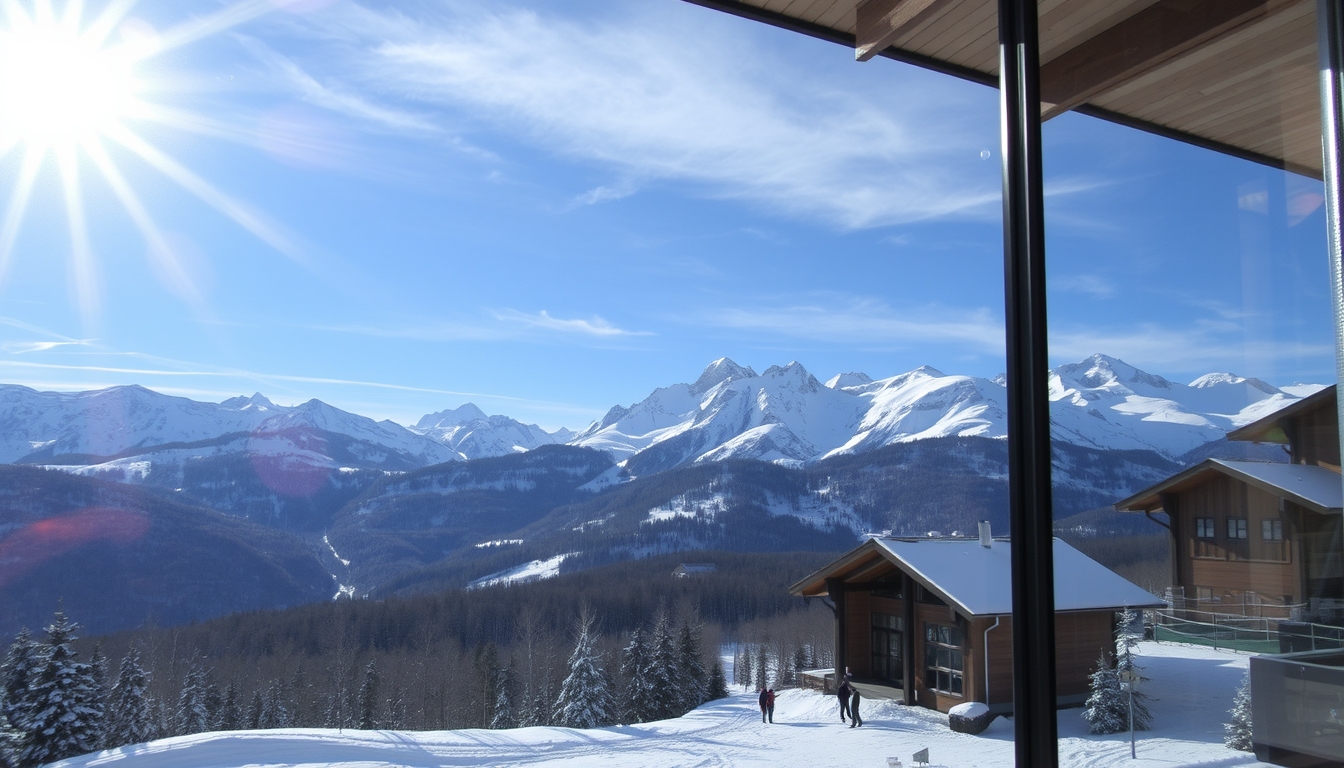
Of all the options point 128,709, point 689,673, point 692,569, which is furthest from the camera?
point 692,569

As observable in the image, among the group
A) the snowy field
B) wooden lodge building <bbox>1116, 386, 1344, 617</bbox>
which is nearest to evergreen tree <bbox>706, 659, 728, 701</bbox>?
the snowy field

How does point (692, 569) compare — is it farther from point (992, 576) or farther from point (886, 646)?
point (992, 576)

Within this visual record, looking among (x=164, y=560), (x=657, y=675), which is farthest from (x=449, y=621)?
(x=164, y=560)

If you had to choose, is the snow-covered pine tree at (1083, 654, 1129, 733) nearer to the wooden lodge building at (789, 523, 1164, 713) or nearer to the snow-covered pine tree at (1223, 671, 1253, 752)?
the wooden lodge building at (789, 523, 1164, 713)

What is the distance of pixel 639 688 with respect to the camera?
22.2 metres

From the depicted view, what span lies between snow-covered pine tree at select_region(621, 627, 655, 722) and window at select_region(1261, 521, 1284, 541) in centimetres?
2255

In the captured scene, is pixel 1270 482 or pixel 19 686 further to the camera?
pixel 19 686

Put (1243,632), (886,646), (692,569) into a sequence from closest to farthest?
1. (1243,632)
2. (886,646)
3. (692,569)

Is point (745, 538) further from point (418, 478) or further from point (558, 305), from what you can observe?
point (418, 478)

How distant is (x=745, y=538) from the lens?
8900 centimetres

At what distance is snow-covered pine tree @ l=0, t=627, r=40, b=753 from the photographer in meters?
12.5

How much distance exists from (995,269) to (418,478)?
162 meters

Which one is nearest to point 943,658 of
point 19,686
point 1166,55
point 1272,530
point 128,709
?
point 1272,530

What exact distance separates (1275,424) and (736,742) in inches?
344
